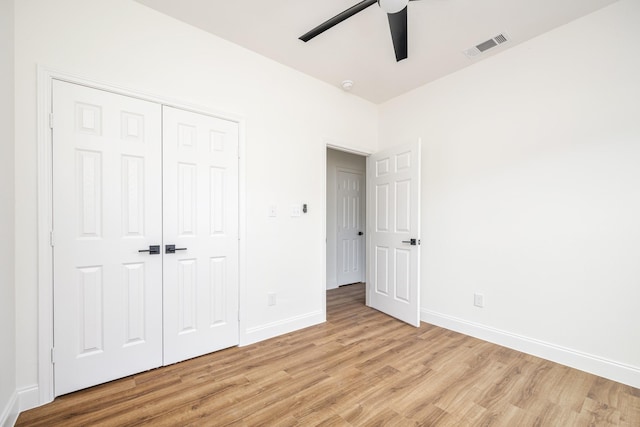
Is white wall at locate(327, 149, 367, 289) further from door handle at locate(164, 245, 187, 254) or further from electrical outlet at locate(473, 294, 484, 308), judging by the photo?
door handle at locate(164, 245, 187, 254)

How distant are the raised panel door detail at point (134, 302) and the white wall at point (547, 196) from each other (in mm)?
2966

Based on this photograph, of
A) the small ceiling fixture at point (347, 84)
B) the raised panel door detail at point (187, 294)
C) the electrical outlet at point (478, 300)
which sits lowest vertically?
the electrical outlet at point (478, 300)

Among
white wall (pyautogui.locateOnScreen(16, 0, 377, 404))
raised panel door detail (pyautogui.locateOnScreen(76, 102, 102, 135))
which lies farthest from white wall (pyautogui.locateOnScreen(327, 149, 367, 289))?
raised panel door detail (pyautogui.locateOnScreen(76, 102, 102, 135))

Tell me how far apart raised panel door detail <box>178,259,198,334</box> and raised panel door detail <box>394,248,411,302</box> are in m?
2.24

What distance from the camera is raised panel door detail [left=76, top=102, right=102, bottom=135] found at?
1.87 meters

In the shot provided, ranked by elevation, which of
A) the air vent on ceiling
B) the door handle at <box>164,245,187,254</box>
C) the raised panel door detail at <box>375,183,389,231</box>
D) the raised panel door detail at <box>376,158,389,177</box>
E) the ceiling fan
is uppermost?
the air vent on ceiling

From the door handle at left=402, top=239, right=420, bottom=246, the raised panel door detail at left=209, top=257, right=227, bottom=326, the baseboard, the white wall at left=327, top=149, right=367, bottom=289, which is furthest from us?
the white wall at left=327, top=149, right=367, bottom=289

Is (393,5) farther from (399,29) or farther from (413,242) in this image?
(413,242)

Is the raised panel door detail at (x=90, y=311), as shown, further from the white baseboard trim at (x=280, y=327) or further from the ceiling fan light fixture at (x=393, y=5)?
the ceiling fan light fixture at (x=393, y=5)

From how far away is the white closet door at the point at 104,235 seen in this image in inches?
71.4

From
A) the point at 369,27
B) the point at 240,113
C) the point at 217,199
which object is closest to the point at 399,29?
the point at 369,27

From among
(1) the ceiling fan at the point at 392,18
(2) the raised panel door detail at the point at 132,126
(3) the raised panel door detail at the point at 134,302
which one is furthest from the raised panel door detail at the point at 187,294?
(1) the ceiling fan at the point at 392,18

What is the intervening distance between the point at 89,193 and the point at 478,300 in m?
3.60

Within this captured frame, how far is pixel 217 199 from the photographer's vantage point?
8.03 ft
